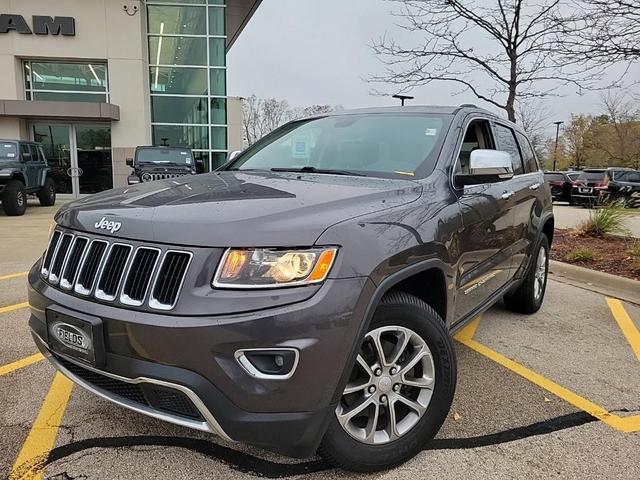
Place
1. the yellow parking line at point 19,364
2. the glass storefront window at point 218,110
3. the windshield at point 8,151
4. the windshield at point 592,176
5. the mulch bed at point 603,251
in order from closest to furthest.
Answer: the yellow parking line at point 19,364, the mulch bed at point 603,251, the windshield at point 8,151, the glass storefront window at point 218,110, the windshield at point 592,176

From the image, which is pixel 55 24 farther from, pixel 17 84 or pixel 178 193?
pixel 178 193

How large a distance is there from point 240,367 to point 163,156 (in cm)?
1317

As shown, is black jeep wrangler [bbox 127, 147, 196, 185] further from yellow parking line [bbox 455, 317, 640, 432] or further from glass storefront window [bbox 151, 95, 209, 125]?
yellow parking line [bbox 455, 317, 640, 432]

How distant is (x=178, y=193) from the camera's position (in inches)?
102

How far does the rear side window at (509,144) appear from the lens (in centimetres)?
420

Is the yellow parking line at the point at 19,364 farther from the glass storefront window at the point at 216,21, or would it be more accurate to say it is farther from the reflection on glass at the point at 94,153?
the glass storefront window at the point at 216,21

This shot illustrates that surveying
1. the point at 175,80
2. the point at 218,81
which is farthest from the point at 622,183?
the point at 175,80

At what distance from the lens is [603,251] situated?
790 centimetres

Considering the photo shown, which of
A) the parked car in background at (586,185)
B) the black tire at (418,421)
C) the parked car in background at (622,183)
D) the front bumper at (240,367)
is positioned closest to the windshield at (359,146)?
the black tire at (418,421)

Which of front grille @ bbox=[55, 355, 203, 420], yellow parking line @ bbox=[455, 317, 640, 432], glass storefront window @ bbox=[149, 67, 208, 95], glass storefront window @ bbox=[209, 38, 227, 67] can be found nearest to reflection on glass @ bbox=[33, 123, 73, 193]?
glass storefront window @ bbox=[149, 67, 208, 95]

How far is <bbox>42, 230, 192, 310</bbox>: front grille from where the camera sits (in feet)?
6.59

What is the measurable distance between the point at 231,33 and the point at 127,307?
2688 centimetres

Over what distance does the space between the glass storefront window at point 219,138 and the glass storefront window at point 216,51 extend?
2.40 meters

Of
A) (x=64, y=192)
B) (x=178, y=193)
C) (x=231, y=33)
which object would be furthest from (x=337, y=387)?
(x=231, y=33)
